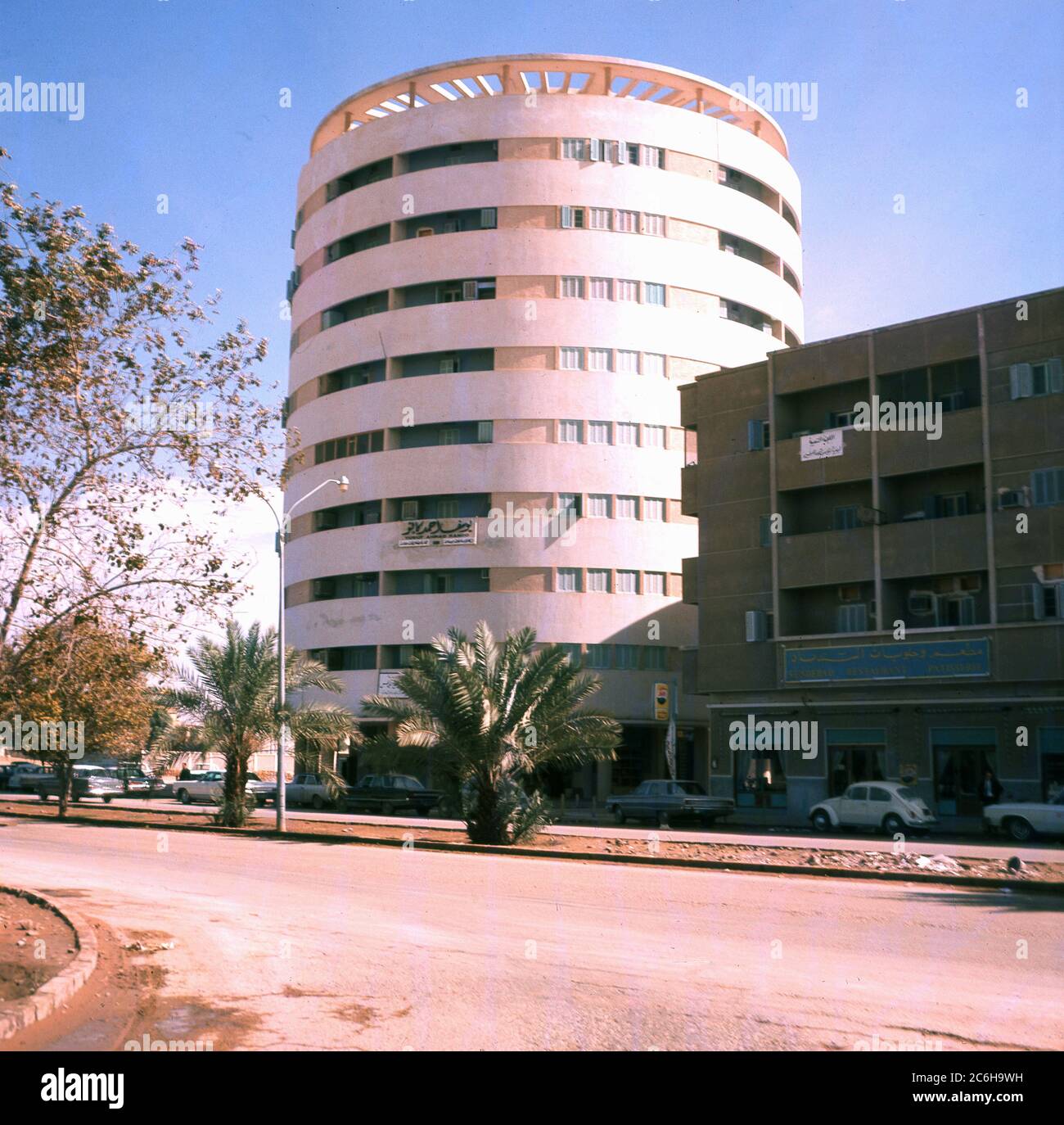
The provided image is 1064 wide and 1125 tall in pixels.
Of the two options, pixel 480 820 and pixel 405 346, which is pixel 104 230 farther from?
pixel 405 346

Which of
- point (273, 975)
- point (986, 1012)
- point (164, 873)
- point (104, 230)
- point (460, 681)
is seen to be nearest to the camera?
point (986, 1012)

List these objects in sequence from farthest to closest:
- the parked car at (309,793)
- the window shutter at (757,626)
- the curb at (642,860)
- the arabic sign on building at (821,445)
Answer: the parked car at (309,793) < the window shutter at (757,626) < the arabic sign on building at (821,445) < the curb at (642,860)

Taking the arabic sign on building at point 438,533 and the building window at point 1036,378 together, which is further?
the arabic sign on building at point 438,533

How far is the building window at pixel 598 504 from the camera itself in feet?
173

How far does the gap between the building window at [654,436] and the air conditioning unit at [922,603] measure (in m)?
19.1

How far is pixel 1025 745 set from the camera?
3344cm

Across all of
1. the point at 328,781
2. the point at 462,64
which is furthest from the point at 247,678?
the point at 462,64

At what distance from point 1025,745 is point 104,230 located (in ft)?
95.4

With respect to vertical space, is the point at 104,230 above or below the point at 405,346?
below

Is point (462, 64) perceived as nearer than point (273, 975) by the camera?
No

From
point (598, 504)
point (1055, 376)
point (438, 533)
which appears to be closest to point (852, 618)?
point (1055, 376)

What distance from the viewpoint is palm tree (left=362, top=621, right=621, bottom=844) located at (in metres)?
Answer: 24.7

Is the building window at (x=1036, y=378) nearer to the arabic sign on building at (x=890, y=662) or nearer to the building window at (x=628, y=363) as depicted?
the arabic sign on building at (x=890, y=662)

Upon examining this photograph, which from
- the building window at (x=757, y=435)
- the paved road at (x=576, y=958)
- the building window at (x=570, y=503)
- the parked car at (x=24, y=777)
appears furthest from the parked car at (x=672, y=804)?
the parked car at (x=24, y=777)
